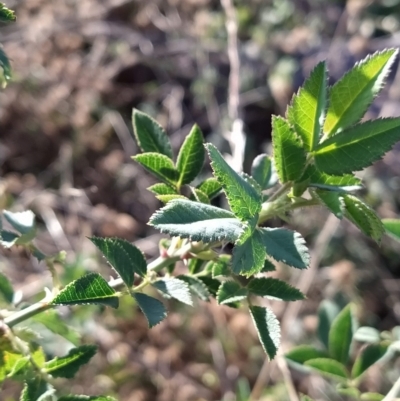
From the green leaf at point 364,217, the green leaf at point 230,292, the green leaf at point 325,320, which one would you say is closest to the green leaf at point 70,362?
the green leaf at point 230,292

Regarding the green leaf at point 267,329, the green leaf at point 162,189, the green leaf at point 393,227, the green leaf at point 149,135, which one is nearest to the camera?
the green leaf at point 267,329

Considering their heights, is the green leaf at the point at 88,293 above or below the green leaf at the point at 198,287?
above

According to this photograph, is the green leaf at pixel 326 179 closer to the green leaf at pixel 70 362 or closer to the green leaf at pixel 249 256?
the green leaf at pixel 249 256

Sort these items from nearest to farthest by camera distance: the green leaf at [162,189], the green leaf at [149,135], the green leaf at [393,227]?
1. the green leaf at [162,189]
2. the green leaf at [149,135]
3. the green leaf at [393,227]

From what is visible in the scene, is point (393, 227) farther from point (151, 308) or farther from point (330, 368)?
point (151, 308)

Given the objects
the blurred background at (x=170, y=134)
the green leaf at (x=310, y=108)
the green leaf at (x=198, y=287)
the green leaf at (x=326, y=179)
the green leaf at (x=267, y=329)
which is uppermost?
the green leaf at (x=310, y=108)

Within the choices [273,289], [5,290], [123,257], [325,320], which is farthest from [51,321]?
[325,320]

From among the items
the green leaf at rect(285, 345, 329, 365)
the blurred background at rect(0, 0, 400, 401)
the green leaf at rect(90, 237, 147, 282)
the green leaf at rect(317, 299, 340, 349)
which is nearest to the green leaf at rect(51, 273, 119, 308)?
the green leaf at rect(90, 237, 147, 282)

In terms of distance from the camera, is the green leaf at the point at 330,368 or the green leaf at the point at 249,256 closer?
the green leaf at the point at 249,256
